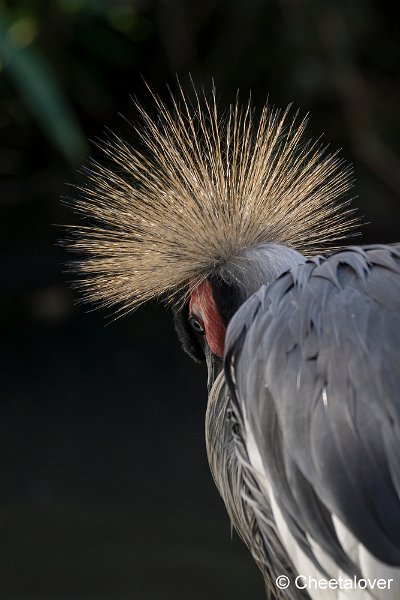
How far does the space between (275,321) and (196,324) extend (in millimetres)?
317

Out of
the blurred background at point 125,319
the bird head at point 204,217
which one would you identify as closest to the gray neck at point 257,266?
the bird head at point 204,217

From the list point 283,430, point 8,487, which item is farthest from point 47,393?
point 283,430

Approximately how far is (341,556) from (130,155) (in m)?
0.70

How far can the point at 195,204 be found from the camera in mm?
1572

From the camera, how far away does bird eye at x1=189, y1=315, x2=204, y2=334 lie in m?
1.59

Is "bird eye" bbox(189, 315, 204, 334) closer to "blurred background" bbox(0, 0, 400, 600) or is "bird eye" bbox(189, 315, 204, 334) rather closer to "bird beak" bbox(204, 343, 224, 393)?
"bird beak" bbox(204, 343, 224, 393)

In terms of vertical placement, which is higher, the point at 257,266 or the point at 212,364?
the point at 257,266

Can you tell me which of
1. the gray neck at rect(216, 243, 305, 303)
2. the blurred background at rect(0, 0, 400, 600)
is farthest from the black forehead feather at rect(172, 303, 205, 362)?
the blurred background at rect(0, 0, 400, 600)

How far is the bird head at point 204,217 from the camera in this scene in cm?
153

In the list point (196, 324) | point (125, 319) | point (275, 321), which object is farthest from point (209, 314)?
point (125, 319)

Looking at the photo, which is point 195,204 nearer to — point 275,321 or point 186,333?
point 186,333

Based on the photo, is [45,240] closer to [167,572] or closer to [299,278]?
[167,572]

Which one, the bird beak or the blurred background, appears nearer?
the bird beak

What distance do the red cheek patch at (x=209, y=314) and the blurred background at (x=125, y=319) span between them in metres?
0.70
